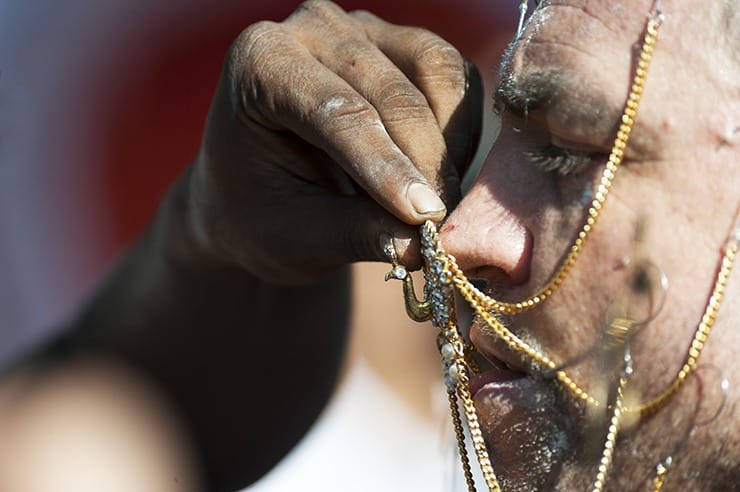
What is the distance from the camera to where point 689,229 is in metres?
0.86

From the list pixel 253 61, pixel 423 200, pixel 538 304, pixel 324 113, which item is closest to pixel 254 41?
pixel 253 61

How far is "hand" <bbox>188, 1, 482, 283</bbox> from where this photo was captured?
1.00m

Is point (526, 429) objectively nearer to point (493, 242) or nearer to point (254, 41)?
point (493, 242)

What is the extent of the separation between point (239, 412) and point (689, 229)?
1.00 m

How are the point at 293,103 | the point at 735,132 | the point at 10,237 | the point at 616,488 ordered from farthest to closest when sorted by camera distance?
the point at 10,237
the point at 293,103
the point at 616,488
the point at 735,132

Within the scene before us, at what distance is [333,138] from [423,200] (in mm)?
134

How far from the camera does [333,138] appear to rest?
102 cm

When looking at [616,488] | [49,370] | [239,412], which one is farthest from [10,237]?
[616,488]

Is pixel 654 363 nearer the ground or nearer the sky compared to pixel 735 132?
nearer the ground

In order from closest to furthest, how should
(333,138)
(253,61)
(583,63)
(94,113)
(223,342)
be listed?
1. (583,63)
2. (333,138)
3. (253,61)
4. (223,342)
5. (94,113)

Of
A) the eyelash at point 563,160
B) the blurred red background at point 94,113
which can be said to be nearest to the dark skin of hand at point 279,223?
the eyelash at point 563,160

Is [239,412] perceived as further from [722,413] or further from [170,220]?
[722,413]

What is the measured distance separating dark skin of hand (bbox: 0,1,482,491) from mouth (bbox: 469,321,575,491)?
0.49ft

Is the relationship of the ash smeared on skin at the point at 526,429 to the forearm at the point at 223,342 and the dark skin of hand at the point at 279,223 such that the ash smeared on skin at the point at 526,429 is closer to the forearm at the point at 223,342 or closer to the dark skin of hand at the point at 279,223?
the dark skin of hand at the point at 279,223
